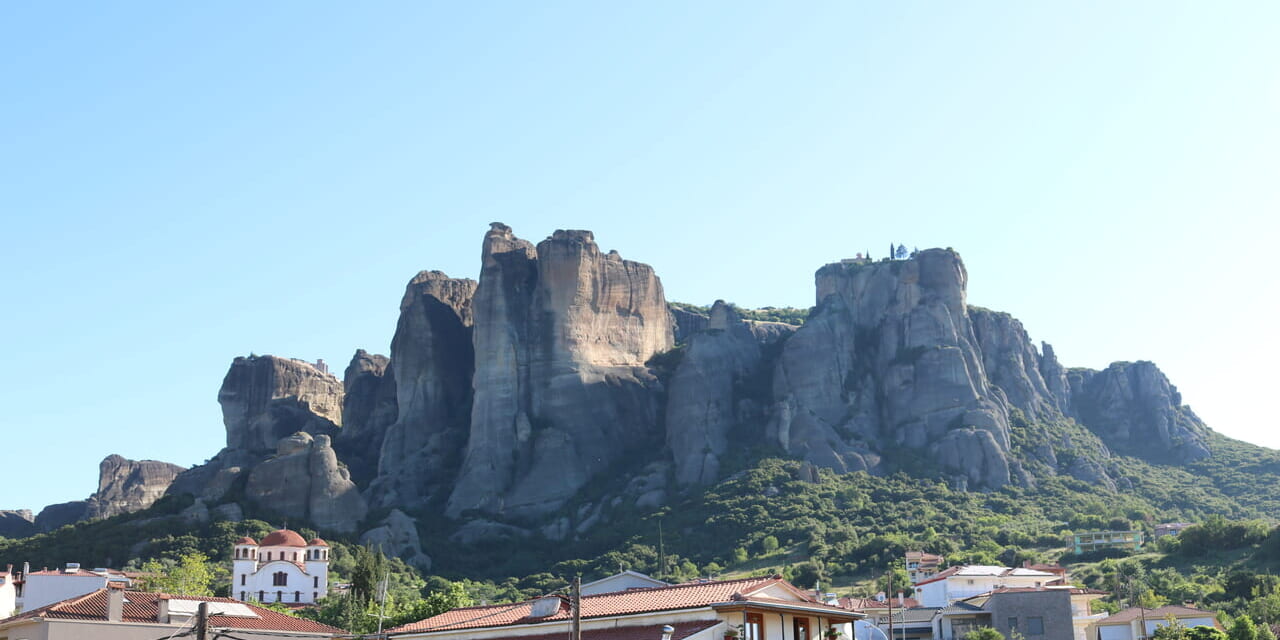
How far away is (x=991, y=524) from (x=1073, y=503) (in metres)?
14.3

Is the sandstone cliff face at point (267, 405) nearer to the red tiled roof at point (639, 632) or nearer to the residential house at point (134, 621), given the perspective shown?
the residential house at point (134, 621)

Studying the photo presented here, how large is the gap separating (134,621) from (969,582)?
5713 cm

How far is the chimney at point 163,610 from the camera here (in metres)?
54.7

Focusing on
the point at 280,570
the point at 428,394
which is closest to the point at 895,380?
the point at 428,394

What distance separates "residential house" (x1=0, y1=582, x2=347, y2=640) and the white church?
180ft

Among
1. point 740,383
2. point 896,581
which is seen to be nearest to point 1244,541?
point 896,581

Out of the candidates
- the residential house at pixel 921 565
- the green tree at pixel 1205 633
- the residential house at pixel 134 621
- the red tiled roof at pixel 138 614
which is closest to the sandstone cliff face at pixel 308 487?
the residential house at pixel 921 565

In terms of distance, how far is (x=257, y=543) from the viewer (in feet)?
401

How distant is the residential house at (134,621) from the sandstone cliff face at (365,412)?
101m

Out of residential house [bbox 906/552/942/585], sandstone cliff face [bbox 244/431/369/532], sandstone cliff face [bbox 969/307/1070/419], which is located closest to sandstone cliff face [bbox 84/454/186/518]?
sandstone cliff face [bbox 244/431/369/532]

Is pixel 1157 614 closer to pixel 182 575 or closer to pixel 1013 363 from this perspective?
pixel 182 575

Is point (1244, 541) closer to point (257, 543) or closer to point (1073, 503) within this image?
point (1073, 503)

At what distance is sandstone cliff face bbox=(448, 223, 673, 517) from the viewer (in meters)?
148

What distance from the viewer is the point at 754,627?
49219 millimetres
